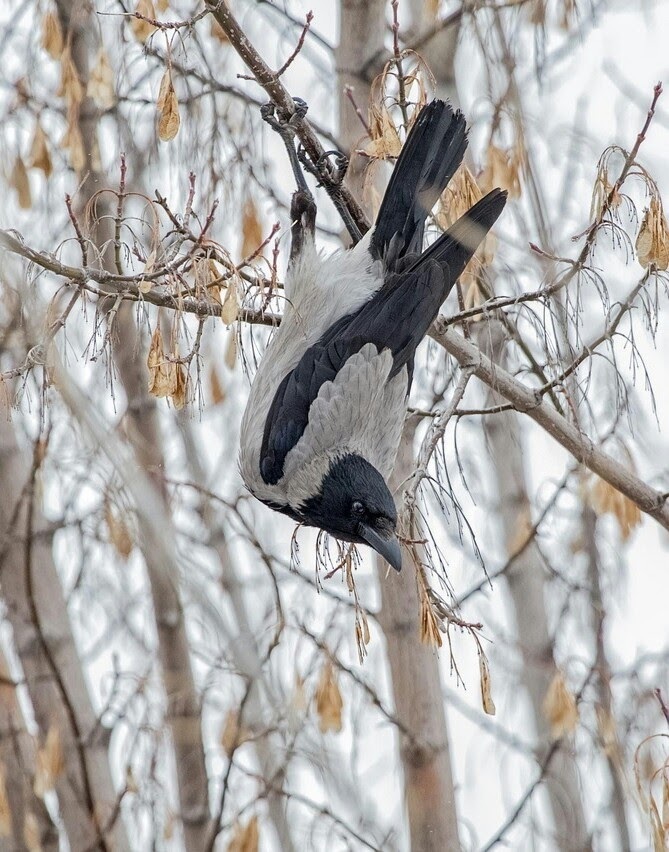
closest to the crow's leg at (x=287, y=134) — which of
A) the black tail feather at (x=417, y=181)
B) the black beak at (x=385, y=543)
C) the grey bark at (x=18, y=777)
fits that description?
the black tail feather at (x=417, y=181)

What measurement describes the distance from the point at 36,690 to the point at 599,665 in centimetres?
188

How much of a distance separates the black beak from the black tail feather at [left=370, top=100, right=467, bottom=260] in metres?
0.78

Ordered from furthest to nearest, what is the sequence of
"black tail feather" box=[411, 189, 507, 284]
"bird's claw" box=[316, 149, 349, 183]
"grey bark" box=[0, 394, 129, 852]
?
"grey bark" box=[0, 394, 129, 852] < "bird's claw" box=[316, 149, 349, 183] < "black tail feather" box=[411, 189, 507, 284]

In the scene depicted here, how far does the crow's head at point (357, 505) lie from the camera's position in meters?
2.83

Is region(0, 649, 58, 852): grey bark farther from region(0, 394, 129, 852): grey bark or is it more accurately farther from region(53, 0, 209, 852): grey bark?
region(53, 0, 209, 852): grey bark

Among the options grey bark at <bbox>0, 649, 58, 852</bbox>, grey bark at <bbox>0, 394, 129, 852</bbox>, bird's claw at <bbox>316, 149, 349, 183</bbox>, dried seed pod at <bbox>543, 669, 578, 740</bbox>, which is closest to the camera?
bird's claw at <bbox>316, 149, 349, 183</bbox>

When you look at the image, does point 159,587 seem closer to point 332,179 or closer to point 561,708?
point 561,708

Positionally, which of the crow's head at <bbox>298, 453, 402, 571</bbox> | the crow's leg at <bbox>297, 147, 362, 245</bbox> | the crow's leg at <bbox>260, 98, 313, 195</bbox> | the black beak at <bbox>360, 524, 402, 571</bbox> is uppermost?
the crow's leg at <bbox>260, 98, 313, 195</bbox>

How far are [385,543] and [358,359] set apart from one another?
0.49 m

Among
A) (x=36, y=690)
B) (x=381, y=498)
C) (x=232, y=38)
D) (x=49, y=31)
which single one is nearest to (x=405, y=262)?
(x=381, y=498)

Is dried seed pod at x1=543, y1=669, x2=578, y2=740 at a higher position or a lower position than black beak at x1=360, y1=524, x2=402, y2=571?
lower

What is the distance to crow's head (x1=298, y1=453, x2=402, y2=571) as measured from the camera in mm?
2832

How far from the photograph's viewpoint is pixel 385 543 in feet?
9.19

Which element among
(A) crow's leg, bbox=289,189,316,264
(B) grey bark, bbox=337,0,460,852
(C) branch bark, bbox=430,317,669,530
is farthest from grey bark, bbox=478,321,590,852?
(A) crow's leg, bbox=289,189,316,264
